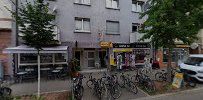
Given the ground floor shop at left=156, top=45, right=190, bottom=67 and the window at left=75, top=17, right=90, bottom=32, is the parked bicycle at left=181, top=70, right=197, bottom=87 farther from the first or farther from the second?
the window at left=75, top=17, right=90, bottom=32

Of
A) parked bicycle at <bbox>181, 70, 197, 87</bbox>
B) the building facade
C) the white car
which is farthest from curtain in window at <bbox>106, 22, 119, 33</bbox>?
the building facade

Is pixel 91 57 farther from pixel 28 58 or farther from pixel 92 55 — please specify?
pixel 28 58

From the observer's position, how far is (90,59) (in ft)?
82.2

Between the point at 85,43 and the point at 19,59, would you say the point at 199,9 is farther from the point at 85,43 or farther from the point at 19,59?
the point at 19,59

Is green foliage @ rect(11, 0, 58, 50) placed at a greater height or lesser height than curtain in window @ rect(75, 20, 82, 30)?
lesser

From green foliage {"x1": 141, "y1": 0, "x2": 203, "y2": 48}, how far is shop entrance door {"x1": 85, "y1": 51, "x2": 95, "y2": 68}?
937 cm

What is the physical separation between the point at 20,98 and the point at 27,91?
189 cm

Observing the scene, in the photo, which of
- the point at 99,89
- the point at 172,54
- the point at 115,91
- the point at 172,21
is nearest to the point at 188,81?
the point at 172,21

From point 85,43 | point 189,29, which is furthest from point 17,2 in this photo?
point 189,29

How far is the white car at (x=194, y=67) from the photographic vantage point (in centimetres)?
1739

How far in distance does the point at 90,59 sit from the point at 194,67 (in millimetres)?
10526

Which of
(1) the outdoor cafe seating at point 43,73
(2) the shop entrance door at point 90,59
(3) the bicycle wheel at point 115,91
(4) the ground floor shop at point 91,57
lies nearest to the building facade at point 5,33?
(1) the outdoor cafe seating at point 43,73

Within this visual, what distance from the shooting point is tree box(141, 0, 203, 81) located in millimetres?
15412

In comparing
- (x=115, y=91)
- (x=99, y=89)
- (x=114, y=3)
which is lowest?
(x=115, y=91)
